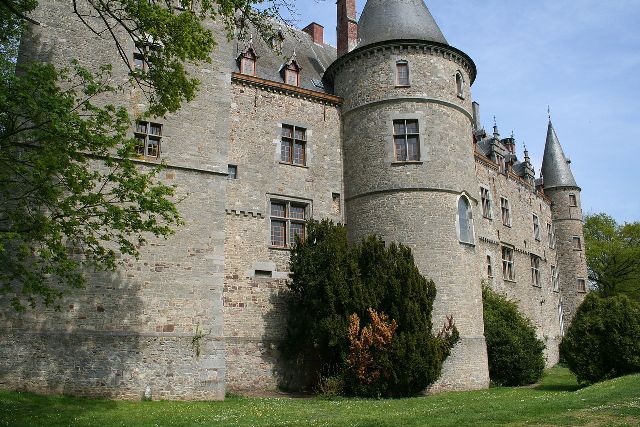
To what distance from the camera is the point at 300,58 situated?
21641mm

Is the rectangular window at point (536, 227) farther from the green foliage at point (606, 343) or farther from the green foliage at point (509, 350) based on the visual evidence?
Answer: the green foliage at point (606, 343)

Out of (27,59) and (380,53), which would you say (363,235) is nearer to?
(380,53)

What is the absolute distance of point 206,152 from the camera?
16062mm

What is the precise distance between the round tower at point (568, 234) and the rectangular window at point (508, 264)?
929 centimetres

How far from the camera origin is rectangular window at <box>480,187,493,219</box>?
88.9 feet

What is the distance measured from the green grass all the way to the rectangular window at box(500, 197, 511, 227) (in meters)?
15.2

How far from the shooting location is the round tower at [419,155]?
1716 cm

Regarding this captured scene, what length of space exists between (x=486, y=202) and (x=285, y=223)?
42.9ft

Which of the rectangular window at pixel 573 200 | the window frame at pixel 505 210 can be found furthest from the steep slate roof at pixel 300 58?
the rectangular window at pixel 573 200

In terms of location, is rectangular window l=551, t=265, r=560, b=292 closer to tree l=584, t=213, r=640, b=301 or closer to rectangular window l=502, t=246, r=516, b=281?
rectangular window l=502, t=246, r=516, b=281

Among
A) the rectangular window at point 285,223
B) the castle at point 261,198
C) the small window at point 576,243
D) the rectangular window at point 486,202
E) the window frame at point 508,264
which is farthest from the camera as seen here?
the small window at point 576,243

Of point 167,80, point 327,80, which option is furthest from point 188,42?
point 327,80

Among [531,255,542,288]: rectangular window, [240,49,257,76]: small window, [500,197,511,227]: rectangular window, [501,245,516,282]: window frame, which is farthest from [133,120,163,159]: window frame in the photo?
[531,255,542,288]: rectangular window

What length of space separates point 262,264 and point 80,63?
7.55 metres
